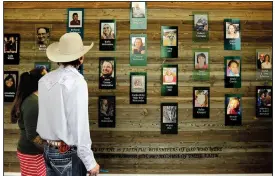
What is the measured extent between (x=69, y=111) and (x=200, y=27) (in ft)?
6.92

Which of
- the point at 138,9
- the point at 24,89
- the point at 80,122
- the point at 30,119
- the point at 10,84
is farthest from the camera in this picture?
the point at 10,84

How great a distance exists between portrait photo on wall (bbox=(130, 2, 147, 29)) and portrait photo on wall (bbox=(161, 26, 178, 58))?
230 millimetres

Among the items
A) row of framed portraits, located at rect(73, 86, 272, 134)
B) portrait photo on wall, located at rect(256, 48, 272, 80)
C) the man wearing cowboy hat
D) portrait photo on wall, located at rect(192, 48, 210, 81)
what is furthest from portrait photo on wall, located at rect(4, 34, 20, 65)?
portrait photo on wall, located at rect(256, 48, 272, 80)

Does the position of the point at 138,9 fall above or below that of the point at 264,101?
above

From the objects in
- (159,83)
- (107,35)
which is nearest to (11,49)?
(107,35)

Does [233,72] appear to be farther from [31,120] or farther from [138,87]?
[31,120]

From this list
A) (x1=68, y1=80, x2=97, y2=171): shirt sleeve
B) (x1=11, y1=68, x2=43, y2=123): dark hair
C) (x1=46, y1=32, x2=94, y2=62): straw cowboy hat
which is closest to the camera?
(x1=68, y1=80, x2=97, y2=171): shirt sleeve

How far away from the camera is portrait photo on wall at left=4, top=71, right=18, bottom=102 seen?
13.1 feet

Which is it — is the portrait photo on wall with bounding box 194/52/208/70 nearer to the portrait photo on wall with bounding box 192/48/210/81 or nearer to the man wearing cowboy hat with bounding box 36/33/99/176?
the portrait photo on wall with bounding box 192/48/210/81

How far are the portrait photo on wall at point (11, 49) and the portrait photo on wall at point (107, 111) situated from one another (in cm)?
107

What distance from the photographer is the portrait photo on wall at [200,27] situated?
154 inches

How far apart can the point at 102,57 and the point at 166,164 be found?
1.42 m

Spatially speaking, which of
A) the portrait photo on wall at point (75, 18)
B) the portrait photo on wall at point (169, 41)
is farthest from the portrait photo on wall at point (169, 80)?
the portrait photo on wall at point (75, 18)

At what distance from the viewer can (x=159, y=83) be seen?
3938 mm
